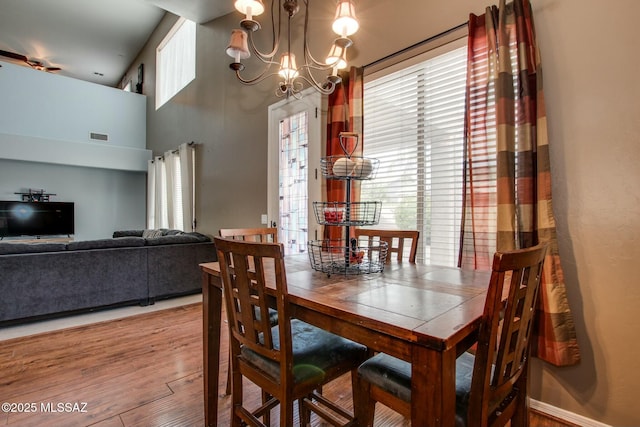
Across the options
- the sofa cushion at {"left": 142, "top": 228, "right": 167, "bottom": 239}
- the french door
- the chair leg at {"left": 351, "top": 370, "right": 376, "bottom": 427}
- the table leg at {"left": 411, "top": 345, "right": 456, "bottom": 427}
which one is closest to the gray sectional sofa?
the french door

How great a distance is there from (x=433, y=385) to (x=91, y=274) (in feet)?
11.7

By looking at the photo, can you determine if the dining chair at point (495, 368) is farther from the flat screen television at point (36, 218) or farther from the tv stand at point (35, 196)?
the tv stand at point (35, 196)

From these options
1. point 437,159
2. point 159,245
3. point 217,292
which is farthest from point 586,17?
point 159,245

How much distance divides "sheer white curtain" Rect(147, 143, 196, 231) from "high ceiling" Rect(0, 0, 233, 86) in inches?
80.7

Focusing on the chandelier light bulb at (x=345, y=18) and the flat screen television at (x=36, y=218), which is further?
the flat screen television at (x=36, y=218)

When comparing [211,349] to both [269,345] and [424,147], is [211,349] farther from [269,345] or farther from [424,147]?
[424,147]

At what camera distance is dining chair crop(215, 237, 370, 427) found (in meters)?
1.10

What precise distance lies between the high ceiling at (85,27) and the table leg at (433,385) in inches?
186

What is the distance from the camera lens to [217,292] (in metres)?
1.57

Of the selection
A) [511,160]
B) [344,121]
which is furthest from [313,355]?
[344,121]

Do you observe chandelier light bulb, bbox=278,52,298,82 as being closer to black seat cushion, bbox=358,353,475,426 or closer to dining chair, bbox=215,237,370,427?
dining chair, bbox=215,237,370,427

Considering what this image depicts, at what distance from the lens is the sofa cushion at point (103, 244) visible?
10.3 feet

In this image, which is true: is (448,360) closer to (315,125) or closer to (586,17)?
(586,17)

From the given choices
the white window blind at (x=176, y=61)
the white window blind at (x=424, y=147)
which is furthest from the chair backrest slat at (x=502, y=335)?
the white window blind at (x=176, y=61)
